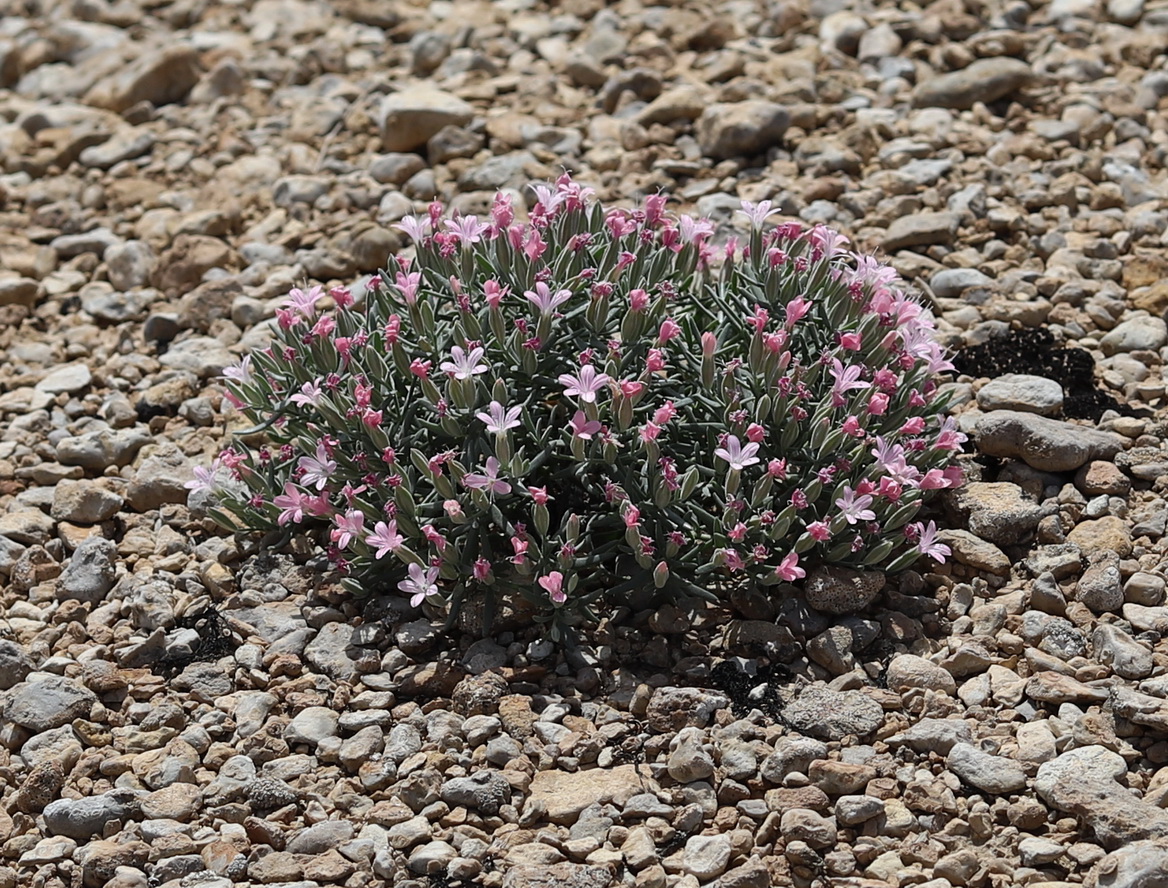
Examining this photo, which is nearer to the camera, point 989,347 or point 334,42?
point 989,347

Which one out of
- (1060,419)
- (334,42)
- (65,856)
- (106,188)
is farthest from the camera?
(334,42)

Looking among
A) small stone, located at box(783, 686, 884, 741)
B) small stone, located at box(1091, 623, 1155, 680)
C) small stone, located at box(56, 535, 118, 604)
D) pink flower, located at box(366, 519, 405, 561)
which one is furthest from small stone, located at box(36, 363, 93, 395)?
small stone, located at box(1091, 623, 1155, 680)

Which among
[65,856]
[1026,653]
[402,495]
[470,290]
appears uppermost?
[470,290]

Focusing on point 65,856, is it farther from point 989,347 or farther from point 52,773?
point 989,347

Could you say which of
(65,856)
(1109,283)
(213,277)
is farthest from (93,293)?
(1109,283)

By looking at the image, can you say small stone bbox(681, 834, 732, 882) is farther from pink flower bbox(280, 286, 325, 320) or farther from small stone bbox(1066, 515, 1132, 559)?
pink flower bbox(280, 286, 325, 320)
